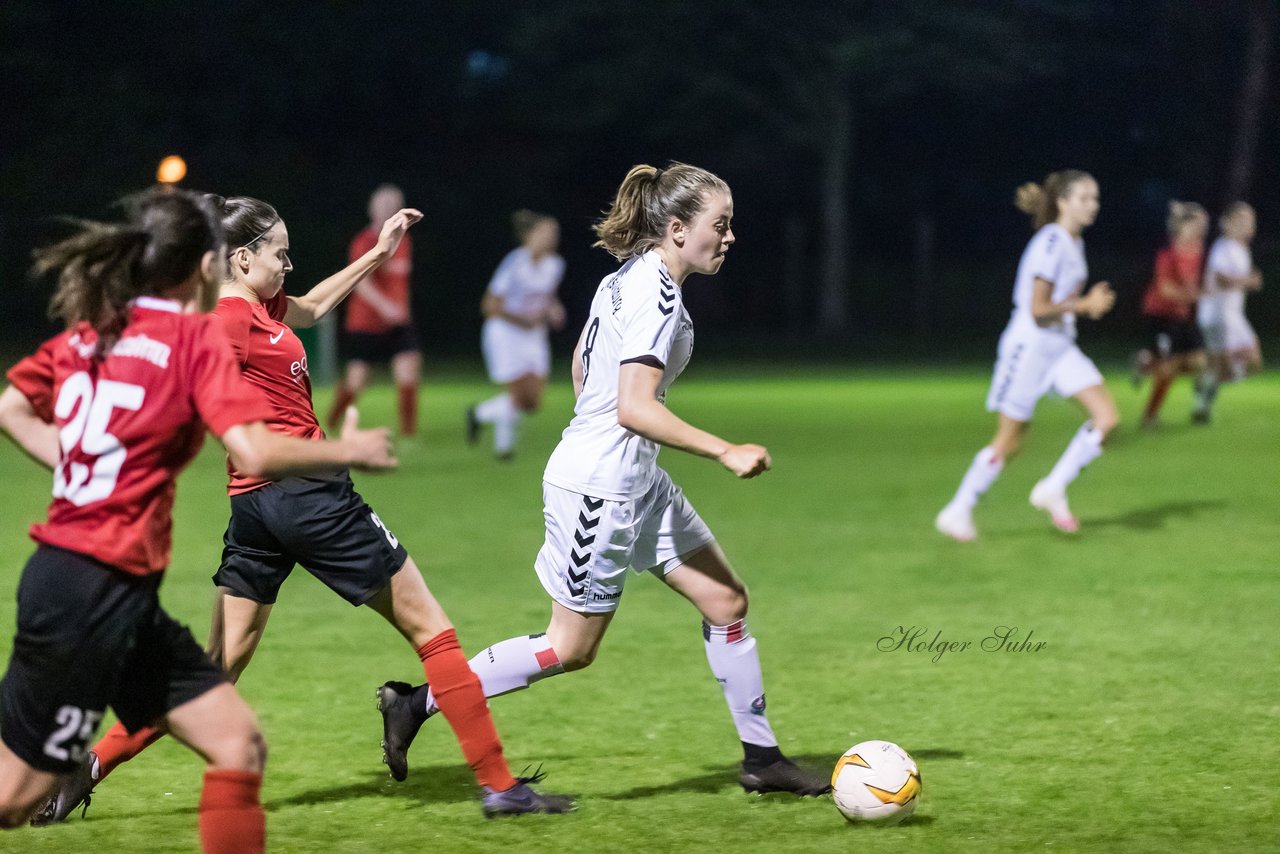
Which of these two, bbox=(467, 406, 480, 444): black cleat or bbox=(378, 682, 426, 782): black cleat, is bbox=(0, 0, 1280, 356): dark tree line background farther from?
bbox=(378, 682, 426, 782): black cleat

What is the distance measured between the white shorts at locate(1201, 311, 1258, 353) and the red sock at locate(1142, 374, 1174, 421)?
93cm

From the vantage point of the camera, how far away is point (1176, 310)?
1697cm

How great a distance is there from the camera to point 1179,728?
6.02 m

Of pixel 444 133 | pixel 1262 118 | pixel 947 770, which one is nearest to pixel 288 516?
pixel 947 770

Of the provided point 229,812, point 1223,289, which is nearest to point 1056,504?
point 229,812

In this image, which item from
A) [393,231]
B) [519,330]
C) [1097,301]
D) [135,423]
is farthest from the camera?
[519,330]

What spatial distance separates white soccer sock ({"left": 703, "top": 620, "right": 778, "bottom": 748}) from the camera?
5340 millimetres

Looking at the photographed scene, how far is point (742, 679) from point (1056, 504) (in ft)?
17.8

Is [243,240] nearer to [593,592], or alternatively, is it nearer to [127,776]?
[593,592]

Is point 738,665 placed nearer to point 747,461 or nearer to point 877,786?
point 877,786

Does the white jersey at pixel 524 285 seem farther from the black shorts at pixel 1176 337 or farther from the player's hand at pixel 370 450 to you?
the player's hand at pixel 370 450

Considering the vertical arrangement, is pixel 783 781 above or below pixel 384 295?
below

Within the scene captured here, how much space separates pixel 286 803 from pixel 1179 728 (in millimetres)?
3040

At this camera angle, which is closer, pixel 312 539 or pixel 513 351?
pixel 312 539
